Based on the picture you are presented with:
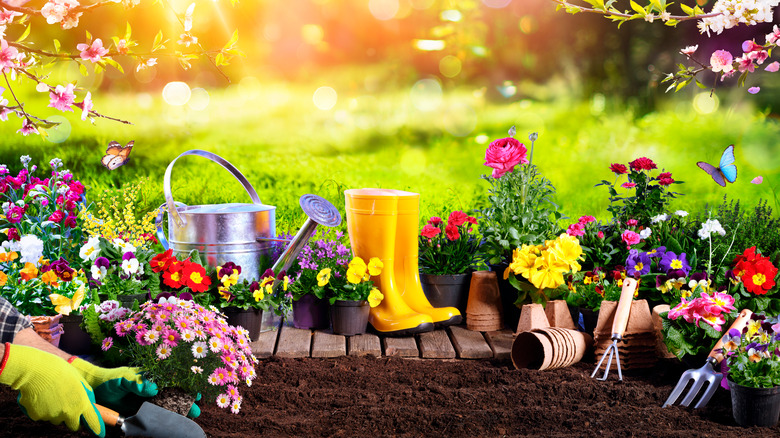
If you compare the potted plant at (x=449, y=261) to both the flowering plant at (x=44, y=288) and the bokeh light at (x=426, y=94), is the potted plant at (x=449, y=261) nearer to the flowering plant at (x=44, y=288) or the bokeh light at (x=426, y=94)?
the flowering plant at (x=44, y=288)

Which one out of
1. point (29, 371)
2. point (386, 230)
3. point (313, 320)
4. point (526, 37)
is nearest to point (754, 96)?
point (526, 37)

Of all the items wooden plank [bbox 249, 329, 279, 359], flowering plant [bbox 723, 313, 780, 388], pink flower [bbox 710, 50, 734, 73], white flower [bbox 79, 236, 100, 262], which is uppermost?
pink flower [bbox 710, 50, 734, 73]

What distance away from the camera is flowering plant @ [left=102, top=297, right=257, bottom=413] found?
1929 mm

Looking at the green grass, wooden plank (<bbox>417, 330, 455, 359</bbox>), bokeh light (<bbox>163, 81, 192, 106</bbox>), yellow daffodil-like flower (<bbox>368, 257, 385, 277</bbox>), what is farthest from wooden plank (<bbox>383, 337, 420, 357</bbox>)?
bokeh light (<bbox>163, 81, 192, 106</bbox>)

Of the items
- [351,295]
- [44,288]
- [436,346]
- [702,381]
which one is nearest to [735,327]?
[702,381]

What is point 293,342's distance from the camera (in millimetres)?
2816

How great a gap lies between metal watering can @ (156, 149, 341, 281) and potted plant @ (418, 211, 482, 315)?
633 millimetres

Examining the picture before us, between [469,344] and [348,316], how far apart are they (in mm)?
549

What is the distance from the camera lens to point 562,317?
2.78 m

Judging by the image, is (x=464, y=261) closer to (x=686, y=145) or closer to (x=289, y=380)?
(x=289, y=380)

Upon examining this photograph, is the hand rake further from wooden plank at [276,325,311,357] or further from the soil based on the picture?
wooden plank at [276,325,311,357]

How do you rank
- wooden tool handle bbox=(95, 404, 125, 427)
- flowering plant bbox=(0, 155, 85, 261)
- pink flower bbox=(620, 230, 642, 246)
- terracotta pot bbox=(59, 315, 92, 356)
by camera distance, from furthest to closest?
1. flowering plant bbox=(0, 155, 85, 261)
2. pink flower bbox=(620, 230, 642, 246)
3. terracotta pot bbox=(59, 315, 92, 356)
4. wooden tool handle bbox=(95, 404, 125, 427)

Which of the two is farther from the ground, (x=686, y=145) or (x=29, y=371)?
(x=686, y=145)

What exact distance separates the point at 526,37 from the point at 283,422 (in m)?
3.93
